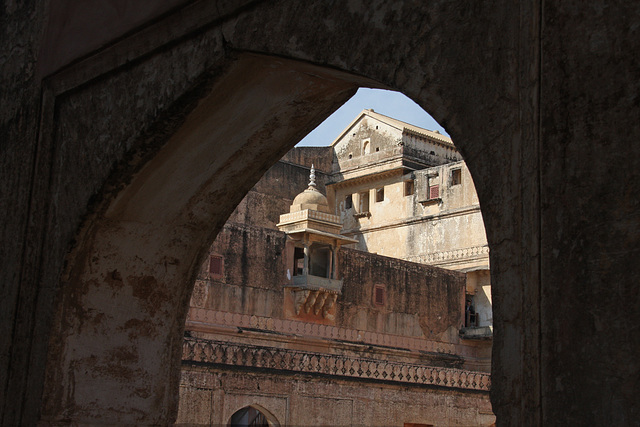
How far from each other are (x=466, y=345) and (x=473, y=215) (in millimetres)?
3107

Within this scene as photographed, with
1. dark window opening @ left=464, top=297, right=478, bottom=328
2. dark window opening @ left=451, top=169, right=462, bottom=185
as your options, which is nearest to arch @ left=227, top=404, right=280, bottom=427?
dark window opening @ left=464, top=297, right=478, bottom=328

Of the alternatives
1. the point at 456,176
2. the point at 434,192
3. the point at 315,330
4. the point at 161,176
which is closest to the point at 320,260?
the point at 315,330

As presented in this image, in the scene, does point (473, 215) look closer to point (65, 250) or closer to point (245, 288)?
point (245, 288)

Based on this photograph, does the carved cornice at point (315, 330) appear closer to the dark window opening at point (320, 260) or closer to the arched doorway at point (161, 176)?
the dark window opening at point (320, 260)

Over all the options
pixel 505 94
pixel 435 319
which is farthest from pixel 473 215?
pixel 505 94

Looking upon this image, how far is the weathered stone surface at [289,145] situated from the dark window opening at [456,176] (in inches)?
688

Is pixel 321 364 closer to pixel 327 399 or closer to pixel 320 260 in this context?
pixel 327 399

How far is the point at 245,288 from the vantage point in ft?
49.4

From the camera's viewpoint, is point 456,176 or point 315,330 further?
point 456,176

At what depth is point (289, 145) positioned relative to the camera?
3279mm

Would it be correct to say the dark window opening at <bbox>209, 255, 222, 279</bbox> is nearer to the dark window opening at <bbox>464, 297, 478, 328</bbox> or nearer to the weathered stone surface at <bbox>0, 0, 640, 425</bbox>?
the dark window opening at <bbox>464, 297, 478, 328</bbox>

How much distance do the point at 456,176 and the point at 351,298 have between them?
18.9 feet

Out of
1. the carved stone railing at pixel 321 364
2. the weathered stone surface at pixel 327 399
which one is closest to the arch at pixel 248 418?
the weathered stone surface at pixel 327 399

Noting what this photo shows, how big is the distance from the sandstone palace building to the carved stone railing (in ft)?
0.07
